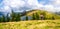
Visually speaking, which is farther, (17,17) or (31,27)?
(17,17)

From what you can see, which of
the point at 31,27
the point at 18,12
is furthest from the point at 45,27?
the point at 18,12

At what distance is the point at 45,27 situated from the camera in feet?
27.7

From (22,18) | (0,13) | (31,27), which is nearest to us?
(31,27)

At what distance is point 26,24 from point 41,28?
3.33 feet

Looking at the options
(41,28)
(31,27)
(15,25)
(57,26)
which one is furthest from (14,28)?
(57,26)

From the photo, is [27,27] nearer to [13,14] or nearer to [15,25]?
[15,25]

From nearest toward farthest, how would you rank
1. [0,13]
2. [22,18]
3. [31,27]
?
1. [31,27]
2. [0,13]
3. [22,18]

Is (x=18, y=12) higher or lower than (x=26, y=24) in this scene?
higher

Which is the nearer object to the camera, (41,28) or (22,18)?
(41,28)

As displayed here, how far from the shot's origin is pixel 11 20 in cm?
986

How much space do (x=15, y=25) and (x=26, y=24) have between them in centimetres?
68

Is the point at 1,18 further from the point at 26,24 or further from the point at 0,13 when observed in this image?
the point at 26,24

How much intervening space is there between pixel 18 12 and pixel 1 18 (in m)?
1.24

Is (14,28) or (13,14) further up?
(13,14)
